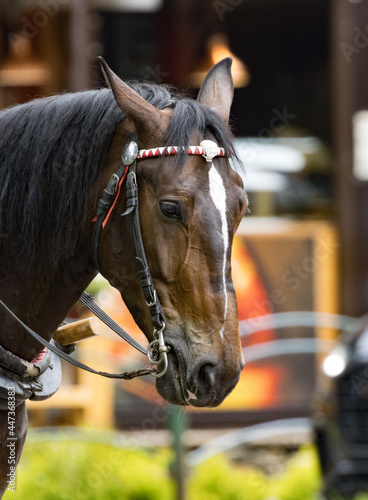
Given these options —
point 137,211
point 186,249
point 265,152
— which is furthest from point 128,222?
point 265,152

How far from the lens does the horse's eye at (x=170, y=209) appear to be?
7.55ft

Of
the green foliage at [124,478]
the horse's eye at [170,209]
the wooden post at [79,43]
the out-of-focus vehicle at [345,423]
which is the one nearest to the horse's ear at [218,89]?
the horse's eye at [170,209]

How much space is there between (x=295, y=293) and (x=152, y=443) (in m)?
1.86

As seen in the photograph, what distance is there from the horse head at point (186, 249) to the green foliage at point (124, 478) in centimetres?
310

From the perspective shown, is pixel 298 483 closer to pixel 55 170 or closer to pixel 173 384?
pixel 173 384

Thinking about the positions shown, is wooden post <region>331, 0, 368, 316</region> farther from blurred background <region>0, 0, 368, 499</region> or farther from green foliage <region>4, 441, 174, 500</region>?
green foliage <region>4, 441, 174, 500</region>

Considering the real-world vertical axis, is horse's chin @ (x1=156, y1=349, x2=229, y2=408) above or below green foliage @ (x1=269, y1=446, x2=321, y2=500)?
above

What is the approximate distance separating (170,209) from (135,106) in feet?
1.02

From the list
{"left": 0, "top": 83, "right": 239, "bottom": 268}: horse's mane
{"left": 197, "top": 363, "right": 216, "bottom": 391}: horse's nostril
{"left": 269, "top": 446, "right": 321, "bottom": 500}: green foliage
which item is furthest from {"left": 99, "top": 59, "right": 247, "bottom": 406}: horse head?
{"left": 269, "top": 446, "right": 321, "bottom": 500}: green foliage

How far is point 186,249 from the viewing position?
2303 millimetres

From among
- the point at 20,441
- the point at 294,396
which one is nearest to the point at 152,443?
the point at 294,396

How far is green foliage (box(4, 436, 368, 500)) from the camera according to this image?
521cm

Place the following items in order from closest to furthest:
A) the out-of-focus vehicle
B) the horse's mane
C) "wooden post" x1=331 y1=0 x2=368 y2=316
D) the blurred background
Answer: the horse's mane → the out-of-focus vehicle → the blurred background → "wooden post" x1=331 y1=0 x2=368 y2=316

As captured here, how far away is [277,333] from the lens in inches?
298
